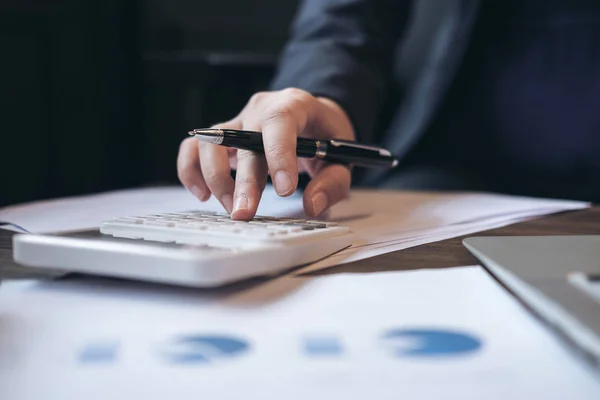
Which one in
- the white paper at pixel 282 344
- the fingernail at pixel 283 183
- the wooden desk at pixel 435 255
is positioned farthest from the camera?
the fingernail at pixel 283 183

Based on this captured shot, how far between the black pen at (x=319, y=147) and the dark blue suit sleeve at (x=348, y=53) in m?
0.15

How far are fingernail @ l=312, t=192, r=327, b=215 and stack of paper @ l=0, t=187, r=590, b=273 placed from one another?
24 mm

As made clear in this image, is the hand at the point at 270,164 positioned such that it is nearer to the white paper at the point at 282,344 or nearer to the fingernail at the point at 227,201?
the fingernail at the point at 227,201

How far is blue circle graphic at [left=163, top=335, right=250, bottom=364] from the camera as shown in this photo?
194 mm

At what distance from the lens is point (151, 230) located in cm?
31

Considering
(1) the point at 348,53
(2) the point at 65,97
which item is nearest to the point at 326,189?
(1) the point at 348,53

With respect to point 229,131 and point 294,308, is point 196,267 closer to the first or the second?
point 294,308

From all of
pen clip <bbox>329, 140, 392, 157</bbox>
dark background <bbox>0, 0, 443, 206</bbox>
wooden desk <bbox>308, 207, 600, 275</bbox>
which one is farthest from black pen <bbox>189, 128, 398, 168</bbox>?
dark background <bbox>0, 0, 443, 206</bbox>

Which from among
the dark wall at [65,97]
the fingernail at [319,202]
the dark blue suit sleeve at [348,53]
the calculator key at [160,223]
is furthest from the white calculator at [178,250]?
the dark wall at [65,97]

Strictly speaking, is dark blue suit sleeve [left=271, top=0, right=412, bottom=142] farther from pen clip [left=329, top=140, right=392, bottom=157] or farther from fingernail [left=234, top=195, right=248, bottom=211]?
fingernail [left=234, top=195, right=248, bottom=211]

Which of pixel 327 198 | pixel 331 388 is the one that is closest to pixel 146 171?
pixel 327 198

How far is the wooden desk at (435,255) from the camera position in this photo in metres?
0.31

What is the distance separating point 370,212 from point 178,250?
31 centimetres

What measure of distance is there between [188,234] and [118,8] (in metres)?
1.08
